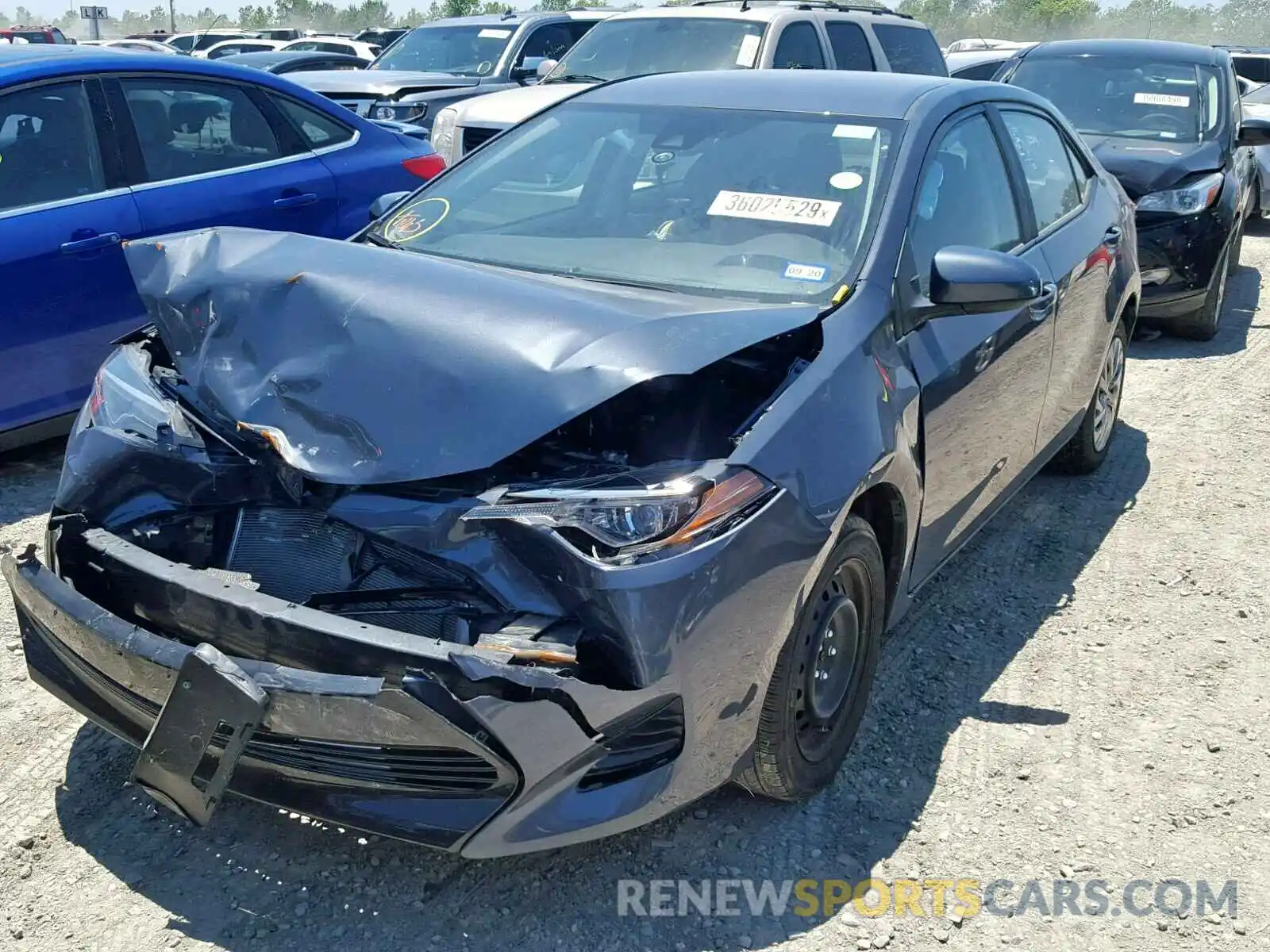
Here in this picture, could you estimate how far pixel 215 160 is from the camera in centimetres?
560

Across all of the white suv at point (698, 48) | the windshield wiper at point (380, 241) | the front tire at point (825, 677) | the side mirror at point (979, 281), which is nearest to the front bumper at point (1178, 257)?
the white suv at point (698, 48)

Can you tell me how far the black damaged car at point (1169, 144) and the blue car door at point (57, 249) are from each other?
19.4ft

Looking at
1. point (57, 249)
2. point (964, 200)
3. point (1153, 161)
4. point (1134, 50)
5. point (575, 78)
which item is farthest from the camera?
point (575, 78)

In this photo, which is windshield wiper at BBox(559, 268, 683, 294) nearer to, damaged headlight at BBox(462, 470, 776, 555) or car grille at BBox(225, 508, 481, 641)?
damaged headlight at BBox(462, 470, 776, 555)

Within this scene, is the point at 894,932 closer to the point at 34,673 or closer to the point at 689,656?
the point at 689,656

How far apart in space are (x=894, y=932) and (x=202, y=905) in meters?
1.53

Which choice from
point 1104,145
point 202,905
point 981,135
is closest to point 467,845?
point 202,905

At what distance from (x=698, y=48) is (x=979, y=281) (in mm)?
6002

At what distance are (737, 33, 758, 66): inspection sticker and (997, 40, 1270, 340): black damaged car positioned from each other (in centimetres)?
198

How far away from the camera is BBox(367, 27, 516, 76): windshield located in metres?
11.5

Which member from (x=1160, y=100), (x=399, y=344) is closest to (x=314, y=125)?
(x=399, y=344)

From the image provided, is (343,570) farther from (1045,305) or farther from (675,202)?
(1045,305)

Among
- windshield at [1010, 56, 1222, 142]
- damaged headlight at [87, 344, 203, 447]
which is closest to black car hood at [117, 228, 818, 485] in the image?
damaged headlight at [87, 344, 203, 447]

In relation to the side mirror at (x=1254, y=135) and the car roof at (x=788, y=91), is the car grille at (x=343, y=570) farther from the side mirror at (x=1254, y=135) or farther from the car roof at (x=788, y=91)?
the side mirror at (x=1254, y=135)
